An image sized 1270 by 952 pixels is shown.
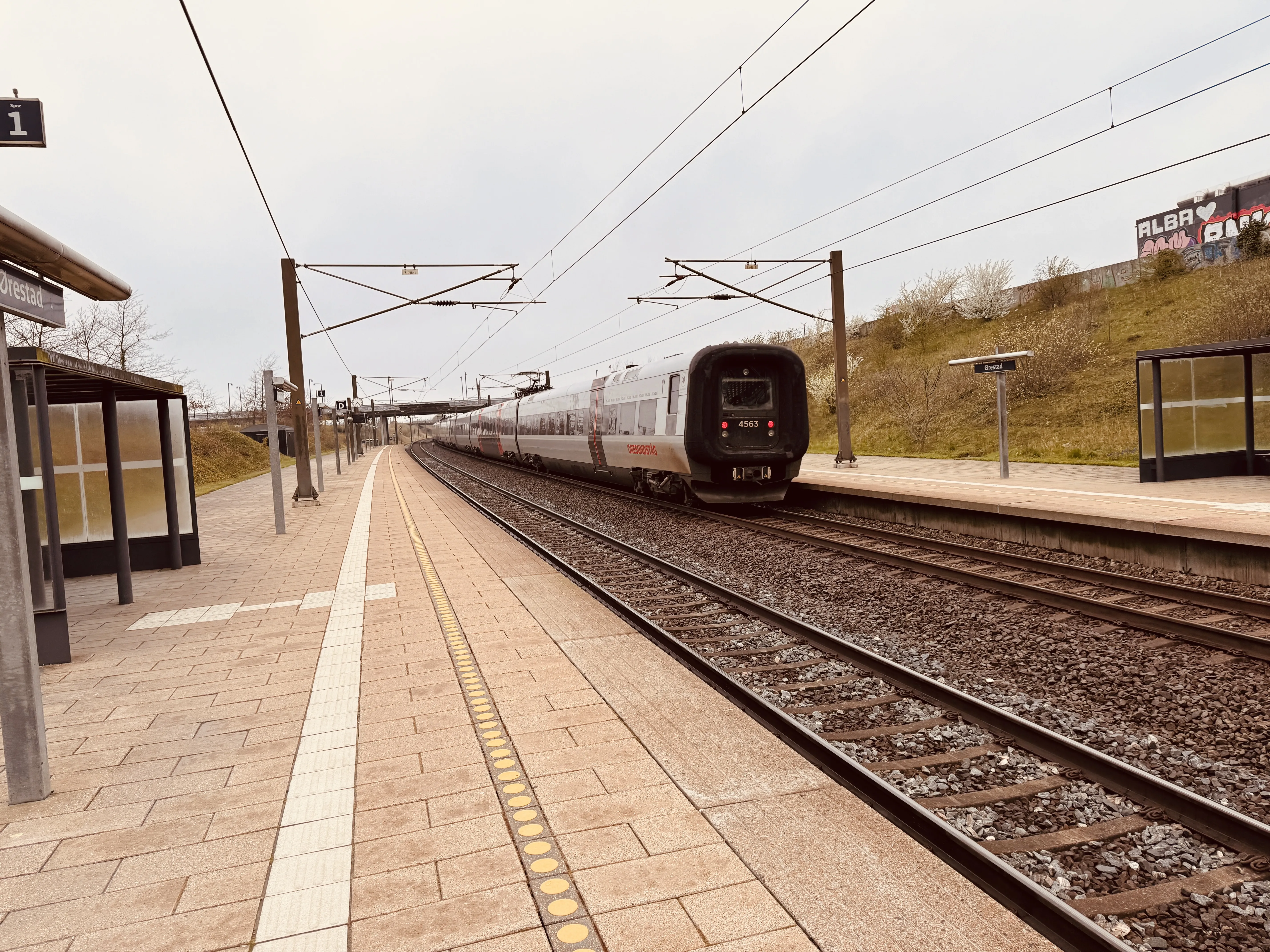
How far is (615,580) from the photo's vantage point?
894 centimetres

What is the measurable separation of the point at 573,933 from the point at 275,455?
1416 cm

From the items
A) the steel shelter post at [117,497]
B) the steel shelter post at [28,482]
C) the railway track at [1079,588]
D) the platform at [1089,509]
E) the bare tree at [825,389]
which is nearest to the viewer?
the steel shelter post at [28,482]

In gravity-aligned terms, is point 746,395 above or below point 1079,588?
above

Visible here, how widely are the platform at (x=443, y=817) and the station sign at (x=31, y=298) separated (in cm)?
218

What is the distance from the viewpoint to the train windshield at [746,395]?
1384 centimetres

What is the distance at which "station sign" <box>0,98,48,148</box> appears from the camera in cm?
352

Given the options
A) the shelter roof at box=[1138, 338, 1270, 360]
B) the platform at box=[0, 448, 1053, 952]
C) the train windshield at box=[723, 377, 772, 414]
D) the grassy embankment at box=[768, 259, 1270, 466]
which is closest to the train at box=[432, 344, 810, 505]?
the train windshield at box=[723, 377, 772, 414]

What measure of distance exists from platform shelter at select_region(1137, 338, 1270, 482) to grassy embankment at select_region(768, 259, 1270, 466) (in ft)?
11.3

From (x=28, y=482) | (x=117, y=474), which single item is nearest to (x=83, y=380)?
(x=117, y=474)

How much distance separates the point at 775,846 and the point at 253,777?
246cm

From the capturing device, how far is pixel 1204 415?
13.7 metres

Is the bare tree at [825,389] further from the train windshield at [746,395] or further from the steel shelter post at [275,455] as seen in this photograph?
the steel shelter post at [275,455]

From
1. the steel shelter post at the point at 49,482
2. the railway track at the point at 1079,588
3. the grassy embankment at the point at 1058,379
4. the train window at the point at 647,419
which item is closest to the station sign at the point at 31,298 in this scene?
the steel shelter post at the point at 49,482

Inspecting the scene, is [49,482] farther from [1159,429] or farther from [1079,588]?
[1159,429]
